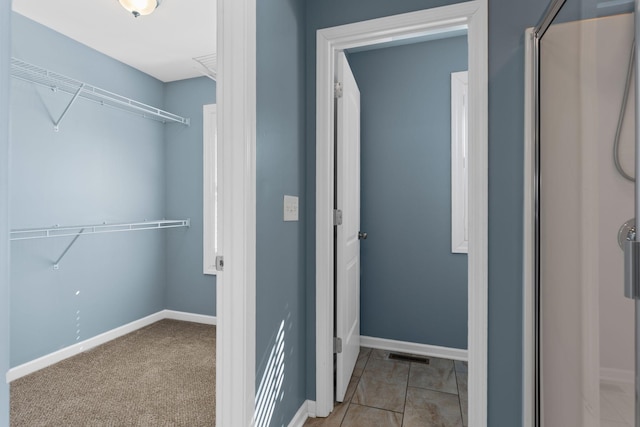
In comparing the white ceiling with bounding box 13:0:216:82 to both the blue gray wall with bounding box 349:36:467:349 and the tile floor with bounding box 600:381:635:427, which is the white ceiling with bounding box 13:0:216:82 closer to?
the blue gray wall with bounding box 349:36:467:349

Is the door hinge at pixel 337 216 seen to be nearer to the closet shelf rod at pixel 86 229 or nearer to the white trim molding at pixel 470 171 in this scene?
the white trim molding at pixel 470 171

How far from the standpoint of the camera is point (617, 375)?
885 millimetres

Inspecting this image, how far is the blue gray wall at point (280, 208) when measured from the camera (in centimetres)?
144

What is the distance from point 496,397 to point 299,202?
132 cm

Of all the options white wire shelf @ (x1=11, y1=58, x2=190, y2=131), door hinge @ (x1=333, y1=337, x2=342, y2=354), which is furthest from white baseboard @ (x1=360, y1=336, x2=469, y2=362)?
white wire shelf @ (x1=11, y1=58, x2=190, y2=131)

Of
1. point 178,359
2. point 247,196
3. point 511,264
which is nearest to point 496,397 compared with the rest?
point 511,264

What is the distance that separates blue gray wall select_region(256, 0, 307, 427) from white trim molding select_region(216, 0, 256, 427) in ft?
0.38

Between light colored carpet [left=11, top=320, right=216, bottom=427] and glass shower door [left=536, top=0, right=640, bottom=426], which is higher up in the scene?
glass shower door [left=536, top=0, right=640, bottom=426]

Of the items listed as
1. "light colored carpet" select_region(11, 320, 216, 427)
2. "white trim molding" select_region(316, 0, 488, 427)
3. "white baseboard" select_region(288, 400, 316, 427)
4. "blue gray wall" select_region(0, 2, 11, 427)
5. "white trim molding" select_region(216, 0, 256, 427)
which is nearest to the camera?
"blue gray wall" select_region(0, 2, 11, 427)

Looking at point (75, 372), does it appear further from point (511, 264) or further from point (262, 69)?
point (511, 264)

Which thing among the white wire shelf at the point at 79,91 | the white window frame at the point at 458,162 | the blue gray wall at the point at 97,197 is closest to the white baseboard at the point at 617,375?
the white window frame at the point at 458,162

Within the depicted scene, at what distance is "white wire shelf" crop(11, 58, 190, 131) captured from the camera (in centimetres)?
230

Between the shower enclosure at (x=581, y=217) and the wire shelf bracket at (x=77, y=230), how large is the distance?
2.98 meters

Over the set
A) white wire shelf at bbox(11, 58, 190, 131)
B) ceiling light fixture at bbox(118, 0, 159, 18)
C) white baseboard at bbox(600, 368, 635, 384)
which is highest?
ceiling light fixture at bbox(118, 0, 159, 18)
